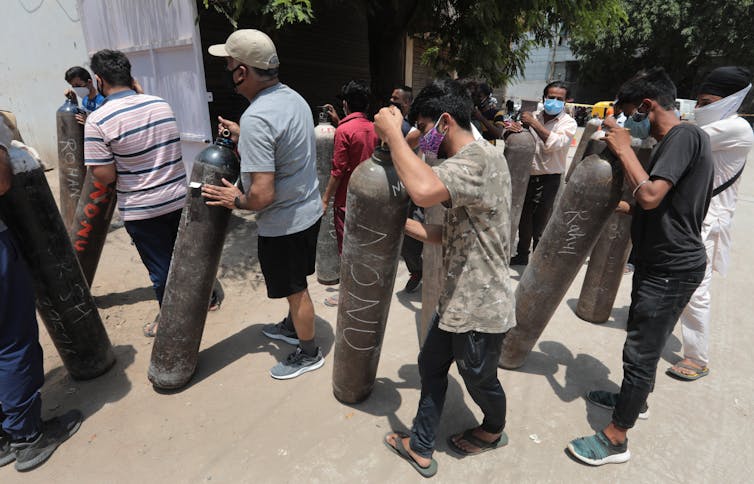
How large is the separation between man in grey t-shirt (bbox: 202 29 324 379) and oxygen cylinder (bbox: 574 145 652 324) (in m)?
2.55

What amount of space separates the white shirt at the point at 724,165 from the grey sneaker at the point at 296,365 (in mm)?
2844

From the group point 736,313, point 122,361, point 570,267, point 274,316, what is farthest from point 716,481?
point 122,361

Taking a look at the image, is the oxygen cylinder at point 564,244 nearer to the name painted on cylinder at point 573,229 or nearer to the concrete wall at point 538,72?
the name painted on cylinder at point 573,229

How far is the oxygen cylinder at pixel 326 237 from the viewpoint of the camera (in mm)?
4422

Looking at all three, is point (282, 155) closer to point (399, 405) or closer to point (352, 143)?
point (352, 143)

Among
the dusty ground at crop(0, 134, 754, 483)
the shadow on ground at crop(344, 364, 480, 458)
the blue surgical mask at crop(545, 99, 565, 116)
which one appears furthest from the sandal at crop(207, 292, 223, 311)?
the blue surgical mask at crop(545, 99, 565, 116)

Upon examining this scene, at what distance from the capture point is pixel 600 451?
2.34 metres

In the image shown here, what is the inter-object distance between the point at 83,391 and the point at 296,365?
143 centimetres

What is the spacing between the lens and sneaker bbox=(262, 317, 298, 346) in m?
3.46

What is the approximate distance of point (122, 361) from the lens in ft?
10.5

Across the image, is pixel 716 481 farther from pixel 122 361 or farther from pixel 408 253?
pixel 122 361

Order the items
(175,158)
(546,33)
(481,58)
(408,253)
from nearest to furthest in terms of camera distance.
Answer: (175,158) → (408,253) → (481,58) → (546,33)

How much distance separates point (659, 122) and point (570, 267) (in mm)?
1051

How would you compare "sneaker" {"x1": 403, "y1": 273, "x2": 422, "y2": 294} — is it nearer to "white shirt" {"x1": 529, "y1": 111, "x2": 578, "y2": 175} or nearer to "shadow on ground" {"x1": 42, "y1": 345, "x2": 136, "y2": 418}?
"white shirt" {"x1": 529, "y1": 111, "x2": 578, "y2": 175}
